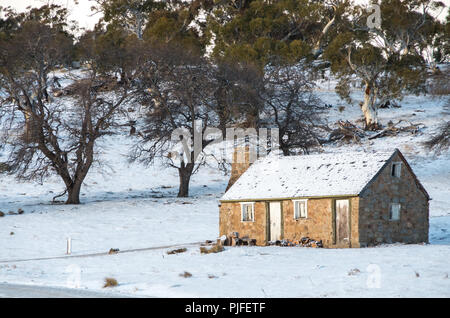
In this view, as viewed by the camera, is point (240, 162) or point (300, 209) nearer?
point (300, 209)

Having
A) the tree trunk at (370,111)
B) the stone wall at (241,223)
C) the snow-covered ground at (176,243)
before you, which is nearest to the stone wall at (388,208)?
the snow-covered ground at (176,243)

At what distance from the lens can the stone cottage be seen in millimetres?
30750

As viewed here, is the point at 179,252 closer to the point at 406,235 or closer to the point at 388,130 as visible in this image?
the point at 406,235

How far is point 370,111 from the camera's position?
67.9 m

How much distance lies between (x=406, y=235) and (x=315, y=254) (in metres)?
6.05

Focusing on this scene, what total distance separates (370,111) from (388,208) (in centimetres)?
3748

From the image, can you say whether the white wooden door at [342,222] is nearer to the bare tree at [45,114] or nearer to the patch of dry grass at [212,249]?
the patch of dry grass at [212,249]

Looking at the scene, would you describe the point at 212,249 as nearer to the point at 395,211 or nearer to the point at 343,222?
the point at 343,222

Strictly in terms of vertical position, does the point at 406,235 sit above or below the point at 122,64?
below

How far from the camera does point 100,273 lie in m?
24.7

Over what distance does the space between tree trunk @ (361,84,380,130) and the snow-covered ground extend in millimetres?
4364

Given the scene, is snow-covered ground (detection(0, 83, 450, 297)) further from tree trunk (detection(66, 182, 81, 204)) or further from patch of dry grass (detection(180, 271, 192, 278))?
tree trunk (detection(66, 182, 81, 204))

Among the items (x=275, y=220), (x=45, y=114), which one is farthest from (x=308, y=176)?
(x=45, y=114)
